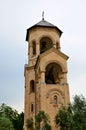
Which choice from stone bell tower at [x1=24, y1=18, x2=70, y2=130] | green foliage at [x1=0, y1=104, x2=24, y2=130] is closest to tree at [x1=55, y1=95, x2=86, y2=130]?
stone bell tower at [x1=24, y1=18, x2=70, y2=130]

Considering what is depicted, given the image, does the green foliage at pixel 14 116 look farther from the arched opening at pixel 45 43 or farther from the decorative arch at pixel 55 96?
the decorative arch at pixel 55 96

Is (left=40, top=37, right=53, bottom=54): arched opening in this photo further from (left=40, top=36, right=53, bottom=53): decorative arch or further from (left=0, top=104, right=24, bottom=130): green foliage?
(left=0, top=104, right=24, bottom=130): green foliage

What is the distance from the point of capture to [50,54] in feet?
109

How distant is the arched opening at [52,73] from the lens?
34.0 m

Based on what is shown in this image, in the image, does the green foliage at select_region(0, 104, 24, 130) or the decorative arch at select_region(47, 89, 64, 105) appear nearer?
the decorative arch at select_region(47, 89, 64, 105)

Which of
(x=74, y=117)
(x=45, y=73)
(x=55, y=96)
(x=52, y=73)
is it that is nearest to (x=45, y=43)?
(x=52, y=73)

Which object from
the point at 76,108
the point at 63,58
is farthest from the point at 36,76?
the point at 76,108

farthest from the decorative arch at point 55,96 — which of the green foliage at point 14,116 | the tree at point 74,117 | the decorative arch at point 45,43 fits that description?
the green foliage at point 14,116

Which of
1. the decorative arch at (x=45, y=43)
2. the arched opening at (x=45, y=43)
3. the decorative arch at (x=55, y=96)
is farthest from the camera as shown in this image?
the arched opening at (x=45, y=43)

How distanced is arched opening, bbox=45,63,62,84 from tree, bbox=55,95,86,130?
33.0 feet

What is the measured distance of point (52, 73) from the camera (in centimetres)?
3553

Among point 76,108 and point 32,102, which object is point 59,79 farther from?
point 76,108

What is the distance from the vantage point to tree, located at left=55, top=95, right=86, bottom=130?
2175 centimetres

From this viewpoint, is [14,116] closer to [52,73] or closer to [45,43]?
[52,73]
